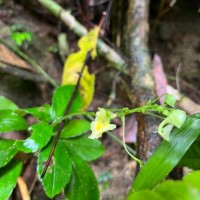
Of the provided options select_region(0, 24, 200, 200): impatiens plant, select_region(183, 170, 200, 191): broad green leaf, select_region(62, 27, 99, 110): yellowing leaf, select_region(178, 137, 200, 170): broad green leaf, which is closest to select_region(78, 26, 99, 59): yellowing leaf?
select_region(62, 27, 99, 110): yellowing leaf

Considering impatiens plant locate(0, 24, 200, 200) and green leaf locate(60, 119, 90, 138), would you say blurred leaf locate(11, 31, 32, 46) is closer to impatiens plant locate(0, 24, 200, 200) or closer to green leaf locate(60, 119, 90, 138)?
impatiens plant locate(0, 24, 200, 200)

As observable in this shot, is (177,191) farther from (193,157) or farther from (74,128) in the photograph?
(74,128)

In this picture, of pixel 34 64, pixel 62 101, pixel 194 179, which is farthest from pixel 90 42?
pixel 194 179

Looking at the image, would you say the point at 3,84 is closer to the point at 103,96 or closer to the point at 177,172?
the point at 103,96

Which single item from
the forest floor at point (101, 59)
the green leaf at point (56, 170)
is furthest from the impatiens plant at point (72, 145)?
the forest floor at point (101, 59)

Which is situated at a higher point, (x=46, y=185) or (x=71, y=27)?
(x=71, y=27)

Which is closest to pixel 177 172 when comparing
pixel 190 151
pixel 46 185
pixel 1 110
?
pixel 190 151
